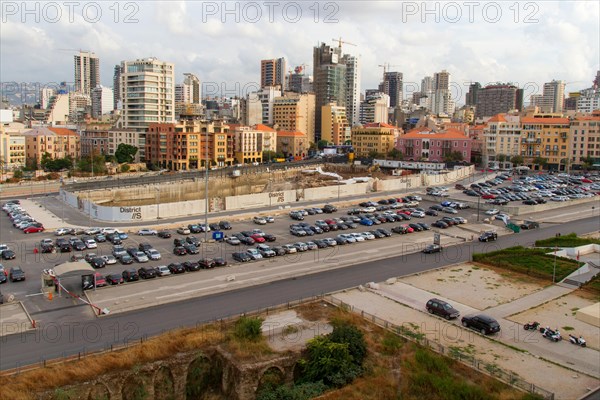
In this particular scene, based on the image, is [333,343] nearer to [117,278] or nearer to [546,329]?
[546,329]

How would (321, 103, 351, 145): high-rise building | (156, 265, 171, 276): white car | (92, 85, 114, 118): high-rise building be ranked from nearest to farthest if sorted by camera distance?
1. (156, 265, 171, 276): white car
2. (321, 103, 351, 145): high-rise building
3. (92, 85, 114, 118): high-rise building

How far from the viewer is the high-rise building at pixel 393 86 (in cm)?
16562

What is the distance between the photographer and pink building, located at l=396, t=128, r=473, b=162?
66188 mm

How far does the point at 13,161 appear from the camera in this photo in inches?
2274

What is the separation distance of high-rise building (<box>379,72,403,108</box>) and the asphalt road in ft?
485

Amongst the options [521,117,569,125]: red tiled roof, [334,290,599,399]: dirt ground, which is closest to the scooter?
[334,290,599,399]: dirt ground

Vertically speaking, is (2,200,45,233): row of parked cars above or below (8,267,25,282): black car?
above

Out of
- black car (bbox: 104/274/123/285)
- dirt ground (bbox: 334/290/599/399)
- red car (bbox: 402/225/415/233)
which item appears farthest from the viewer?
red car (bbox: 402/225/415/233)

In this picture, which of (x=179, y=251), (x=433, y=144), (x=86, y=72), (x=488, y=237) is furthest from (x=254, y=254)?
(x=86, y=72)

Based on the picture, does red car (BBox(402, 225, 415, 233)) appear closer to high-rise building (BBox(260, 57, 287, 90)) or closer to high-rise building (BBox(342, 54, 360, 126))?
high-rise building (BBox(342, 54, 360, 126))

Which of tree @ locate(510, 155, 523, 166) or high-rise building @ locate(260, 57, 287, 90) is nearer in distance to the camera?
tree @ locate(510, 155, 523, 166)

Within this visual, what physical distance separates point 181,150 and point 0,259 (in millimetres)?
38565

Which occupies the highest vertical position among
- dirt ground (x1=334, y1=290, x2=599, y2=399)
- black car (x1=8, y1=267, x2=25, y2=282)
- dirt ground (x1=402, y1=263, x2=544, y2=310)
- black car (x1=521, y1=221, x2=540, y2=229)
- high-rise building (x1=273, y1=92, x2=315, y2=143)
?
high-rise building (x1=273, y1=92, x2=315, y2=143)

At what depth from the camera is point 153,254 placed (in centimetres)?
2247
